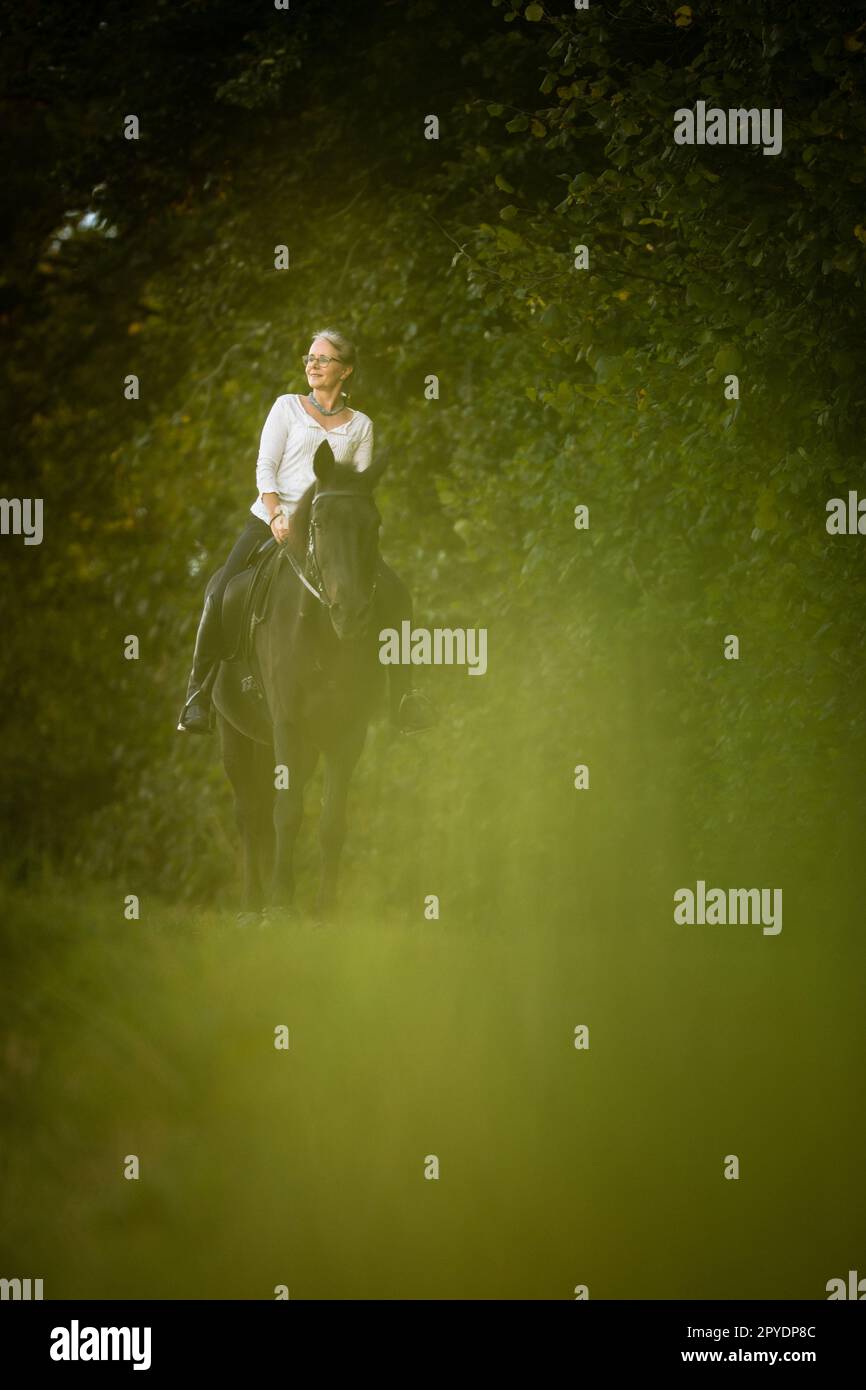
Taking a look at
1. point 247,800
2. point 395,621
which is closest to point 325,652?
point 395,621

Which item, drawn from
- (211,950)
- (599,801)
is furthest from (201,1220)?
(599,801)

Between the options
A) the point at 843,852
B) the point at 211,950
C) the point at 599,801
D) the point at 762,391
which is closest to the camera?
the point at 211,950

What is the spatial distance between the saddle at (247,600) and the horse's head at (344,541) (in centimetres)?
115

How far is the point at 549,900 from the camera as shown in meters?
11.5

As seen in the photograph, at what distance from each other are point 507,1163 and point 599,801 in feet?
25.0

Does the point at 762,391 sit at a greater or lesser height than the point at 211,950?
greater

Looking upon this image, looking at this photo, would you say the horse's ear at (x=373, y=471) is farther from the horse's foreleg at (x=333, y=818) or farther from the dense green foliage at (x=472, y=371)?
the horse's foreleg at (x=333, y=818)

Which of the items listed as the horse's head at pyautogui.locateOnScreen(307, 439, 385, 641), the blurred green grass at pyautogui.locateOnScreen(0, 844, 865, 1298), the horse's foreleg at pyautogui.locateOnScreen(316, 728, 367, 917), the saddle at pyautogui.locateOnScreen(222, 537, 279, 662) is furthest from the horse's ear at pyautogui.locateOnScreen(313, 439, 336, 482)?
the blurred green grass at pyautogui.locateOnScreen(0, 844, 865, 1298)

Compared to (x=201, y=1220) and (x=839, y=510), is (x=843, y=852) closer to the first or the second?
(x=839, y=510)

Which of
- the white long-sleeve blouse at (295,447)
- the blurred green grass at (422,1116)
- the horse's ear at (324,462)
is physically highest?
the white long-sleeve blouse at (295,447)

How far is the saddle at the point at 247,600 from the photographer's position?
34.8 ft

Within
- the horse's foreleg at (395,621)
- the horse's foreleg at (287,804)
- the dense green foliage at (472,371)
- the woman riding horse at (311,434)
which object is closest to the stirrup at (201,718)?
the horse's foreleg at (287,804)

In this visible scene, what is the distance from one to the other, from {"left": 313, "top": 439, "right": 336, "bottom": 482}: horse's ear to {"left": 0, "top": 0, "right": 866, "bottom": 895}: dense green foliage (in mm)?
1467

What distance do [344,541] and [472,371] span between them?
19.7ft
